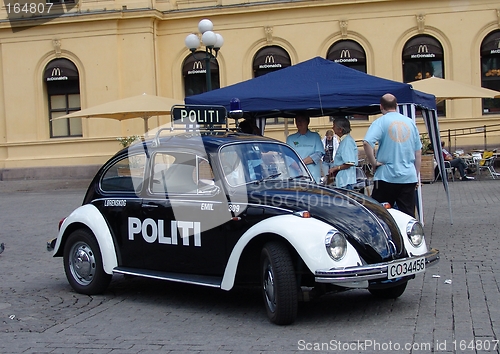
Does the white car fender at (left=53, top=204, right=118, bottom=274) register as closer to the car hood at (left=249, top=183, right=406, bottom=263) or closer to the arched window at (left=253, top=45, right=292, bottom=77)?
the car hood at (left=249, top=183, right=406, bottom=263)

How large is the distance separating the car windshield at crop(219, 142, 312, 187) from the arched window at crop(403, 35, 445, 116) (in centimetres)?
1968

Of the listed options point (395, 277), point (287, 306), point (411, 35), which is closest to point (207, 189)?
point (287, 306)

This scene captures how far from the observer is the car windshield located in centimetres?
660

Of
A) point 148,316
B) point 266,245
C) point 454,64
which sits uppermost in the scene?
point 454,64

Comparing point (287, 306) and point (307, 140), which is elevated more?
point (307, 140)

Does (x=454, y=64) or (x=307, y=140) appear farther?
(x=454, y=64)

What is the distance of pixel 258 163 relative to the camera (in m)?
6.84

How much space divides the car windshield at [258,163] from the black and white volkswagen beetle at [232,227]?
0.04ft

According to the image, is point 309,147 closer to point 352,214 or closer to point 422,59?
point 352,214

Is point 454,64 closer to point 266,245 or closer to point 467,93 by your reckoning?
point 467,93

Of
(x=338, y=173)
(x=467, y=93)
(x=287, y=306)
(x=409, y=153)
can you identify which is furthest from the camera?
(x=467, y=93)

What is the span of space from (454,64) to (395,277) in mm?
21342

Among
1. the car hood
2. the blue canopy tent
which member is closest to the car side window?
the car hood

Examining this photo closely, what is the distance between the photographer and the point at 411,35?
25.8 meters
